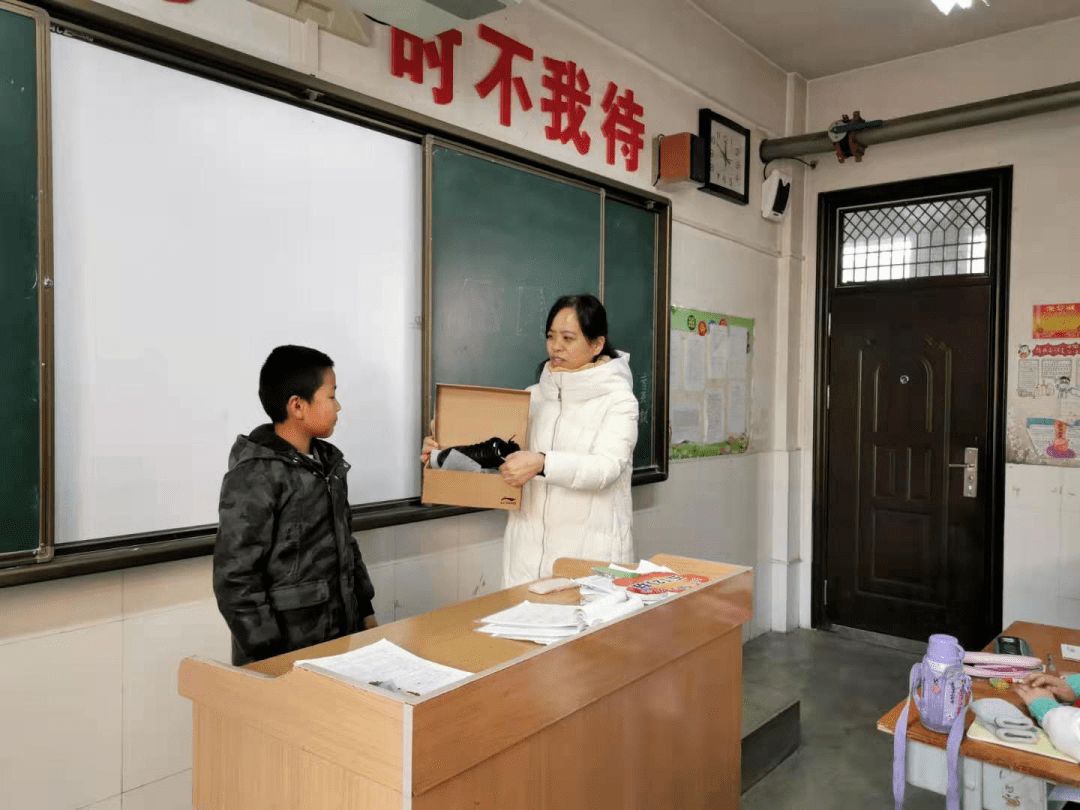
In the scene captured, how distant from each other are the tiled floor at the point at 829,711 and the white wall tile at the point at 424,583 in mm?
1252

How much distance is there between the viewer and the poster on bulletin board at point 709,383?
3756mm

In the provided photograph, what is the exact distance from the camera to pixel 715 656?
1.92 metres

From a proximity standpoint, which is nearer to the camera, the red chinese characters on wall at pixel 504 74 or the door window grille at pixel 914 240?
the red chinese characters on wall at pixel 504 74

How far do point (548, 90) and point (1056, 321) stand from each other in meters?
2.75

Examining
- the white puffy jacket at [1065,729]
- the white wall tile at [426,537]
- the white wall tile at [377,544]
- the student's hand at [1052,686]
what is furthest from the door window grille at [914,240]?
the white wall tile at [377,544]

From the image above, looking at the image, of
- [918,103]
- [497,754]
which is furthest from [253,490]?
[918,103]

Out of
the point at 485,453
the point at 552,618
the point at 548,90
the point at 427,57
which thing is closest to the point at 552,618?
the point at 552,618

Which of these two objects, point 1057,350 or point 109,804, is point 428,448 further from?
point 1057,350

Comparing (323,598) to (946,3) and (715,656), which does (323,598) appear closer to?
(715,656)

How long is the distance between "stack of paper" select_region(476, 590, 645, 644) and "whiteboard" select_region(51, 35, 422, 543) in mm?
817

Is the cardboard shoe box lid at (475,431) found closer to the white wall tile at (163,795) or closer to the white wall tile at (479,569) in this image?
the white wall tile at (479,569)

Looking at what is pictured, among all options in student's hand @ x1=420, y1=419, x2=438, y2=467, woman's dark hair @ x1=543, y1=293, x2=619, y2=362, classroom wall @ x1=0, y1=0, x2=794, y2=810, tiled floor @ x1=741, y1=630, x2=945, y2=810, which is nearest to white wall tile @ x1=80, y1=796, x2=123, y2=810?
classroom wall @ x1=0, y1=0, x2=794, y2=810

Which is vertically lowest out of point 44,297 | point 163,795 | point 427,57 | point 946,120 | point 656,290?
point 163,795

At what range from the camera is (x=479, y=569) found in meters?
2.73
